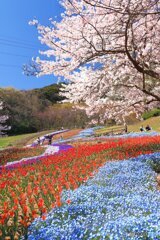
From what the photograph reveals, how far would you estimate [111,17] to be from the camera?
974cm

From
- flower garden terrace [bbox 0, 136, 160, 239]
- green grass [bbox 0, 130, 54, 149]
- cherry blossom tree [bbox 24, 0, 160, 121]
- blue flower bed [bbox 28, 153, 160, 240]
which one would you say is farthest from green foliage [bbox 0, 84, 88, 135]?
blue flower bed [bbox 28, 153, 160, 240]

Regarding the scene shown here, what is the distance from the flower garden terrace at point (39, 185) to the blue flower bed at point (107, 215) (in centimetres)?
42

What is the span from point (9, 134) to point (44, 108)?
28.9 ft

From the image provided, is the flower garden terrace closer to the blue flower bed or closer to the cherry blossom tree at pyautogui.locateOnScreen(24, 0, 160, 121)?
the blue flower bed

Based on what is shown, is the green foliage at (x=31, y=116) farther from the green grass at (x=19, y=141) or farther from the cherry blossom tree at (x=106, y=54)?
the cherry blossom tree at (x=106, y=54)

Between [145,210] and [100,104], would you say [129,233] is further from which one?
[100,104]

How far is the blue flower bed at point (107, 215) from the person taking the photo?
4.69 meters

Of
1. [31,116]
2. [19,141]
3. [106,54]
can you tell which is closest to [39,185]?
[106,54]

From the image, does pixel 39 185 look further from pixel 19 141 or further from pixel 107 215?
pixel 19 141

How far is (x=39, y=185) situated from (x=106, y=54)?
4216mm

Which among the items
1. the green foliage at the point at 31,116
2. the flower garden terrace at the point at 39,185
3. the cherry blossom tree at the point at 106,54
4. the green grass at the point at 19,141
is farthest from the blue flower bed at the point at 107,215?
the green foliage at the point at 31,116

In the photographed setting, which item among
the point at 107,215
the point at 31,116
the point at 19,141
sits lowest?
the point at 19,141

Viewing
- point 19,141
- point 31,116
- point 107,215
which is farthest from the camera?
point 31,116

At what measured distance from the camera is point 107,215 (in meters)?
5.73
